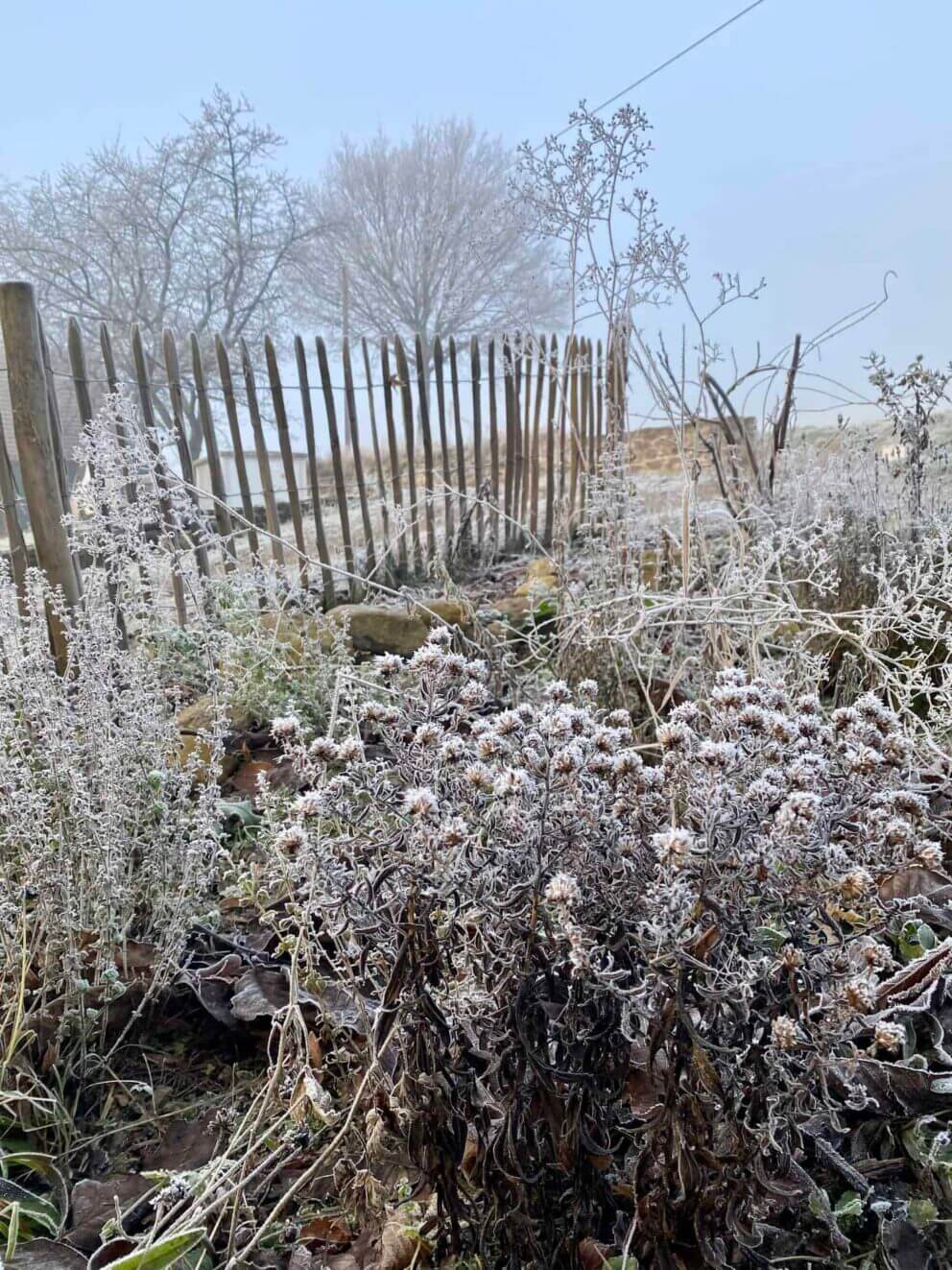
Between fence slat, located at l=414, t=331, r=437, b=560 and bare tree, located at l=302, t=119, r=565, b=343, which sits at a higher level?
bare tree, located at l=302, t=119, r=565, b=343

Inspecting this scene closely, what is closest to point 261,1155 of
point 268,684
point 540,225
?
point 268,684

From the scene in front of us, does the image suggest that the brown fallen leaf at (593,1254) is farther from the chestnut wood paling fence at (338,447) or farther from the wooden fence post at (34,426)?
the wooden fence post at (34,426)

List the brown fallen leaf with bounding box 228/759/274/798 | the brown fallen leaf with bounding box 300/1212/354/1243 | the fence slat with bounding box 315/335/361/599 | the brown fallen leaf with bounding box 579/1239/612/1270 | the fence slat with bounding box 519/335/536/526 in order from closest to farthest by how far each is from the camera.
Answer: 1. the brown fallen leaf with bounding box 579/1239/612/1270
2. the brown fallen leaf with bounding box 300/1212/354/1243
3. the brown fallen leaf with bounding box 228/759/274/798
4. the fence slat with bounding box 315/335/361/599
5. the fence slat with bounding box 519/335/536/526

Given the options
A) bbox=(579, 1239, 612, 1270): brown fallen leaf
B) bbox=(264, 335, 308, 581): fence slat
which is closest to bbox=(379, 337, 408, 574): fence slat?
bbox=(264, 335, 308, 581): fence slat

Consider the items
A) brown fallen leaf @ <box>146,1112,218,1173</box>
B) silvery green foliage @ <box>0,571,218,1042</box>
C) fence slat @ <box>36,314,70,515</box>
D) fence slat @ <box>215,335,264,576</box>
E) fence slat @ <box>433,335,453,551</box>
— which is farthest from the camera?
fence slat @ <box>433,335,453,551</box>

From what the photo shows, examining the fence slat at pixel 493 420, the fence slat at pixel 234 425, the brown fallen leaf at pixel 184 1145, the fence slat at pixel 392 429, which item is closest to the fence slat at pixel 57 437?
the fence slat at pixel 234 425

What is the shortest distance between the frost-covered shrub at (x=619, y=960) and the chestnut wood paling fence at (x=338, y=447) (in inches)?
47.5

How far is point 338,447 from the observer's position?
15.5ft

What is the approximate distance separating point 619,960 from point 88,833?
3.43ft

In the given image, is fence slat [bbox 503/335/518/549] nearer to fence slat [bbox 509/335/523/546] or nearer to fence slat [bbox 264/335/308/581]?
fence slat [bbox 509/335/523/546]

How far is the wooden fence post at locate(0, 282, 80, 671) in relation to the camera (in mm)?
2807

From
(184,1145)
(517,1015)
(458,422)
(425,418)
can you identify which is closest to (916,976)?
(517,1015)

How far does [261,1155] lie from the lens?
1230 millimetres

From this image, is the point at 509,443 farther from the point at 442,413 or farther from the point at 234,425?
the point at 234,425
